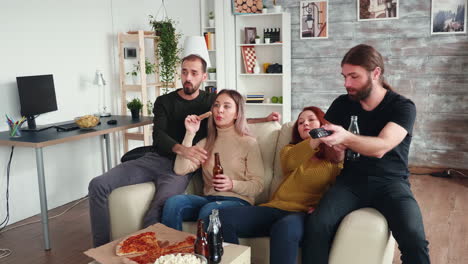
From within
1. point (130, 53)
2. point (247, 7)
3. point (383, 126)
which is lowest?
point (383, 126)

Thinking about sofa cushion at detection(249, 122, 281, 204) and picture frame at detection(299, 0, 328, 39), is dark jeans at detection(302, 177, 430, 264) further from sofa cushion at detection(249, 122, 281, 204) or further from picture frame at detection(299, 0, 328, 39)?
picture frame at detection(299, 0, 328, 39)

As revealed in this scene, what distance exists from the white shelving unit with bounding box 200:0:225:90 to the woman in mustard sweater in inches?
139

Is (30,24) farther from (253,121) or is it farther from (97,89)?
(253,121)

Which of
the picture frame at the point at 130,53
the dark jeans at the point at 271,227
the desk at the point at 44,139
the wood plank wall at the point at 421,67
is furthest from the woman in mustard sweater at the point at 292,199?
the wood plank wall at the point at 421,67

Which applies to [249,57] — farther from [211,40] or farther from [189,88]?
[189,88]

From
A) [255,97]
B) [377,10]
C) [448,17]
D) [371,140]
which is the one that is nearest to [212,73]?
[255,97]

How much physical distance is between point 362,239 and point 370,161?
42 cm

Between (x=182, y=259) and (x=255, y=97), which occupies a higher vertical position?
(x=255, y=97)

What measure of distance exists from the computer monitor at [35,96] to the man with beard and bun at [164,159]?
1.13 m

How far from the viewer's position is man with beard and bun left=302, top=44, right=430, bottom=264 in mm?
2107

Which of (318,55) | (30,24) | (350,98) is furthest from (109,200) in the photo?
(318,55)

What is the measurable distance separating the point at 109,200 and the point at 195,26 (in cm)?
397

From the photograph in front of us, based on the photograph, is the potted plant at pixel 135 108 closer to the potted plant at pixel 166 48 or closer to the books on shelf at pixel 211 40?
the potted plant at pixel 166 48

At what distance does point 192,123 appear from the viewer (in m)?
2.90
